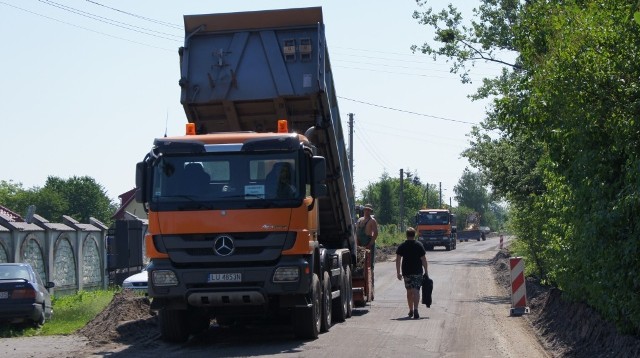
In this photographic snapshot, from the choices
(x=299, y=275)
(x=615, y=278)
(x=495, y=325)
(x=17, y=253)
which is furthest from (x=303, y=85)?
(x=17, y=253)

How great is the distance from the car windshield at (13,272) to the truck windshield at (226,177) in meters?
6.41

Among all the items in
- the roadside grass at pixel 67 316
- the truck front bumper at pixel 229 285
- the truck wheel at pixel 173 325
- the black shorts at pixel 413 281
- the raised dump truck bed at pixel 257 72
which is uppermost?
the raised dump truck bed at pixel 257 72

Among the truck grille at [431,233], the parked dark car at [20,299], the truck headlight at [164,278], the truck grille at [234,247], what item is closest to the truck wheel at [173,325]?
the truck headlight at [164,278]

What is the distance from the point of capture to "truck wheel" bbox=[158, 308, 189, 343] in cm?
1373

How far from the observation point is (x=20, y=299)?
696 inches

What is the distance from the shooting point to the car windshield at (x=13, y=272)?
18344 millimetres

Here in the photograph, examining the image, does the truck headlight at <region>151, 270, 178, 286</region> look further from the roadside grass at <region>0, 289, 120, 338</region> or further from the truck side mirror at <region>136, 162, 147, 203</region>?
the roadside grass at <region>0, 289, 120, 338</region>

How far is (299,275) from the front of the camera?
514 inches

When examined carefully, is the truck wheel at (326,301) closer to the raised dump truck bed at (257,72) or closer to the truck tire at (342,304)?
the truck tire at (342,304)

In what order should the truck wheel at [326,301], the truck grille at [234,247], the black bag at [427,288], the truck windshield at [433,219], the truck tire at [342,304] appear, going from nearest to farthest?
1. the truck grille at [234,247]
2. the truck wheel at [326,301]
3. the truck tire at [342,304]
4. the black bag at [427,288]
5. the truck windshield at [433,219]

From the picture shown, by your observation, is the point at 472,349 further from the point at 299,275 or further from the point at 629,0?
the point at 629,0

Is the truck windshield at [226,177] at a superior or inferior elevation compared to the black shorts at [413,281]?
superior

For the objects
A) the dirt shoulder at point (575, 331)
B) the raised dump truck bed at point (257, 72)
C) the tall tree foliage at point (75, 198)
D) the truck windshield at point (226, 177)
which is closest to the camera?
the dirt shoulder at point (575, 331)

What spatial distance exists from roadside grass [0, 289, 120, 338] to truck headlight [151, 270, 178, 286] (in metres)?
4.35
